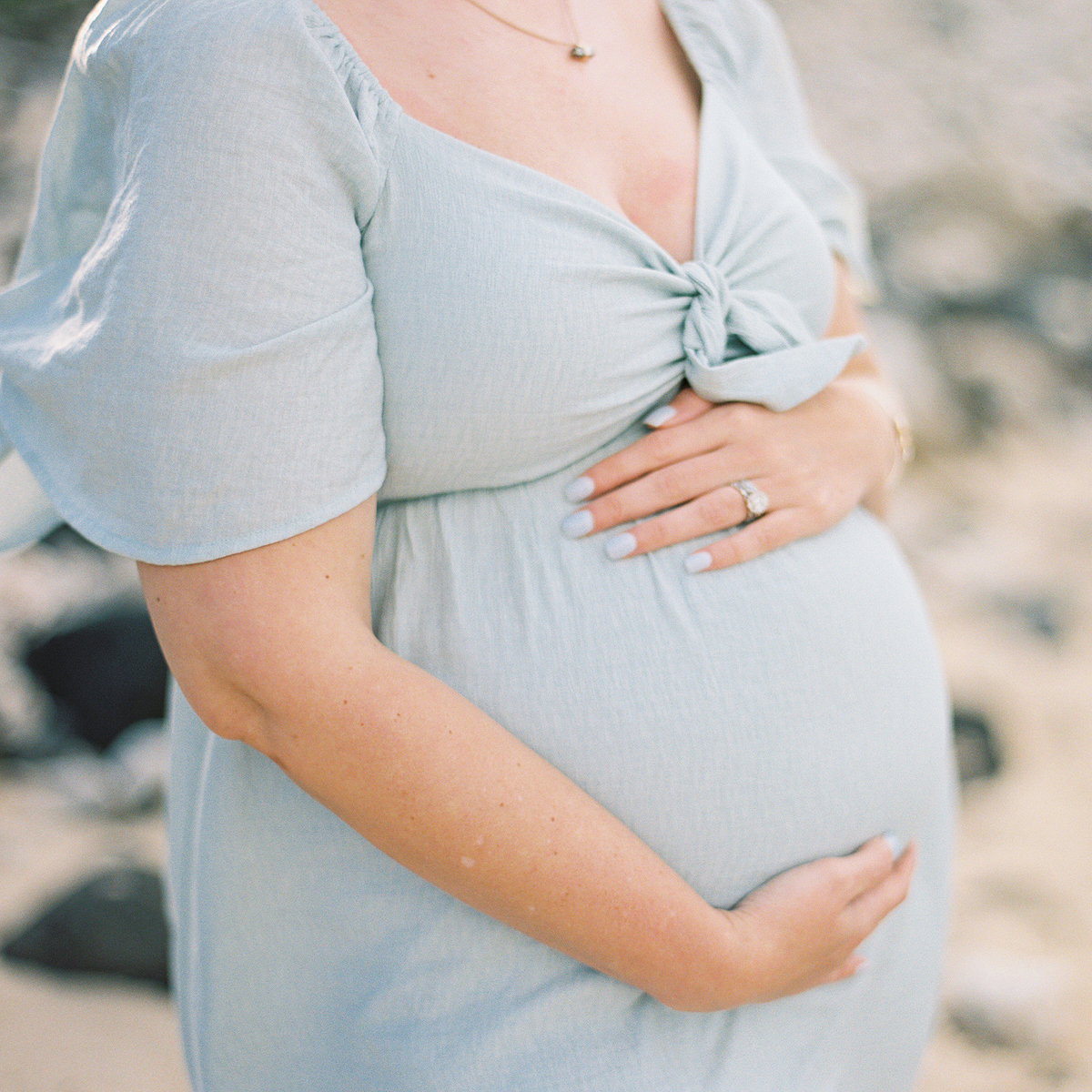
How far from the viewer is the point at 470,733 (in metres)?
0.77

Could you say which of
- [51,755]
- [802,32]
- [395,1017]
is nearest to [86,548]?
[51,755]

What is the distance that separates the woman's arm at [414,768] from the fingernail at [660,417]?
0.32 meters

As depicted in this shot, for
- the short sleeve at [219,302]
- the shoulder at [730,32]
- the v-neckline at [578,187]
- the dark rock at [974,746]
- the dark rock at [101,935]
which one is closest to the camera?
the short sleeve at [219,302]

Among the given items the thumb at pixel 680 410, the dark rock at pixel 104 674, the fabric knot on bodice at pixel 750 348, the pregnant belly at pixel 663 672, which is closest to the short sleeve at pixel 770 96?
the fabric knot on bodice at pixel 750 348

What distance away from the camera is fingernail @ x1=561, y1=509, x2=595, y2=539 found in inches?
35.2

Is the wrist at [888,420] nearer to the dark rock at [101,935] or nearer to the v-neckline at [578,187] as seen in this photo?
the v-neckline at [578,187]

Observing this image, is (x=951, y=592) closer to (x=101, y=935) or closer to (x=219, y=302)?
(x=101, y=935)

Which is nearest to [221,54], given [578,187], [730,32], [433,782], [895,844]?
[578,187]

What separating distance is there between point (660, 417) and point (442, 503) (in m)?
0.24

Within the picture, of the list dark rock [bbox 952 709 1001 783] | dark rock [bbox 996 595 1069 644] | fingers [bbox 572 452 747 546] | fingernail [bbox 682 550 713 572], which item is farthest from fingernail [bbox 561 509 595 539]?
dark rock [bbox 996 595 1069 644]

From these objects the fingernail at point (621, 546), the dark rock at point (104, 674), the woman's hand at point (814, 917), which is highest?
the fingernail at point (621, 546)

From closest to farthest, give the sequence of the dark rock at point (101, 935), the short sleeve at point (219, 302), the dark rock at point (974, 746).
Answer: the short sleeve at point (219, 302), the dark rock at point (101, 935), the dark rock at point (974, 746)

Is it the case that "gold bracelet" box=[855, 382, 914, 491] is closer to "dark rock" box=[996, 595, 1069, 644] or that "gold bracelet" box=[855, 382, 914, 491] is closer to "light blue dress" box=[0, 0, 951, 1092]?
"light blue dress" box=[0, 0, 951, 1092]

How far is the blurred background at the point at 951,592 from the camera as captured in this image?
1727 millimetres
